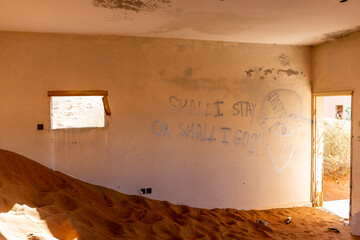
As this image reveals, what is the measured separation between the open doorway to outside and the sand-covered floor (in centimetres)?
73

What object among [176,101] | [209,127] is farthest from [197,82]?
[209,127]

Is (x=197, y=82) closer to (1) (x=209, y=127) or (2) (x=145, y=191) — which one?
(1) (x=209, y=127)

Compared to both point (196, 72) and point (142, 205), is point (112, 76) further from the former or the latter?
point (142, 205)

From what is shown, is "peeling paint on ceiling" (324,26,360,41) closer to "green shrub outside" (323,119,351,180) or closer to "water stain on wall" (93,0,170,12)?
"water stain on wall" (93,0,170,12)

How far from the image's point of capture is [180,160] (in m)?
5.46

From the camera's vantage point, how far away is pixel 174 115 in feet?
17.7

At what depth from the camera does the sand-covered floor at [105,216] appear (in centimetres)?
342

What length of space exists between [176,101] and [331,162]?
6.28 metres

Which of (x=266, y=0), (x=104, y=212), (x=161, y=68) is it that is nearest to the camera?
(x=266, y=0)

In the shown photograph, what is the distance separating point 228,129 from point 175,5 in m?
2.87

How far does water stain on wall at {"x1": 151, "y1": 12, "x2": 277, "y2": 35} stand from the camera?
3.96m

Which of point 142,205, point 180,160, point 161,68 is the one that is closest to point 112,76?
point 161,68

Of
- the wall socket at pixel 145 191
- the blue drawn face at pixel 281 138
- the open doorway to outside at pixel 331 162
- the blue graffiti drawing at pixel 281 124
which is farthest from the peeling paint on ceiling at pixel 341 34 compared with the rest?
the wall socket at pixel 145 191

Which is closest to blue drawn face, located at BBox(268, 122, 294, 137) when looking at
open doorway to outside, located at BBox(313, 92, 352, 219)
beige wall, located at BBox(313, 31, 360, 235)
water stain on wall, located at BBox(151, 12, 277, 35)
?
open doorway to outside, located at BBox(313, 92, 352, 219)
